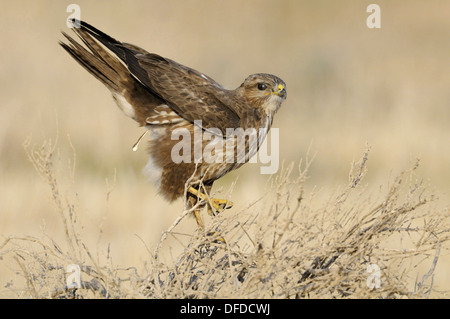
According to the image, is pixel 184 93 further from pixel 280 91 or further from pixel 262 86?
pixel 280 91

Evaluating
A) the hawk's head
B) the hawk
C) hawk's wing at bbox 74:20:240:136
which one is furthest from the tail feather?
the hawk's head

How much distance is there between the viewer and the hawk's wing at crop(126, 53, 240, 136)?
6.29 meters

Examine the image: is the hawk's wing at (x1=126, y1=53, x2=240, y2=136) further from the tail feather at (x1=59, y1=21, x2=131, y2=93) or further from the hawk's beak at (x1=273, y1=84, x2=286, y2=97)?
the hawk's beak at (x1=273, y1=84, x2=286, y2=97)

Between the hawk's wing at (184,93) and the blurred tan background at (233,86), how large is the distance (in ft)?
5.62

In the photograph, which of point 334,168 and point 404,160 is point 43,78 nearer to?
point 334,168

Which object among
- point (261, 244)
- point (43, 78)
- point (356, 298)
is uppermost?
point (43, 78)

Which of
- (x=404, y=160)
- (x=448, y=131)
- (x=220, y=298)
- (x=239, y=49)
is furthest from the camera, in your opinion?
(x=239, y=49)

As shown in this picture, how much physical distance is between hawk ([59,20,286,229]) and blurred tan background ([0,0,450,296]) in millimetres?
1458

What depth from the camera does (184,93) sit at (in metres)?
6.38

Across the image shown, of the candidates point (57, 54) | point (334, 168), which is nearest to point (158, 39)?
point (57, 54)

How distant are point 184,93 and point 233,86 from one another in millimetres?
5367

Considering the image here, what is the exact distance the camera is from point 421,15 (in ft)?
47.8

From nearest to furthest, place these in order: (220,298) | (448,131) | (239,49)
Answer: (220,298), (448,131), (239,49)

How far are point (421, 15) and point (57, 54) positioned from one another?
6.29 m
